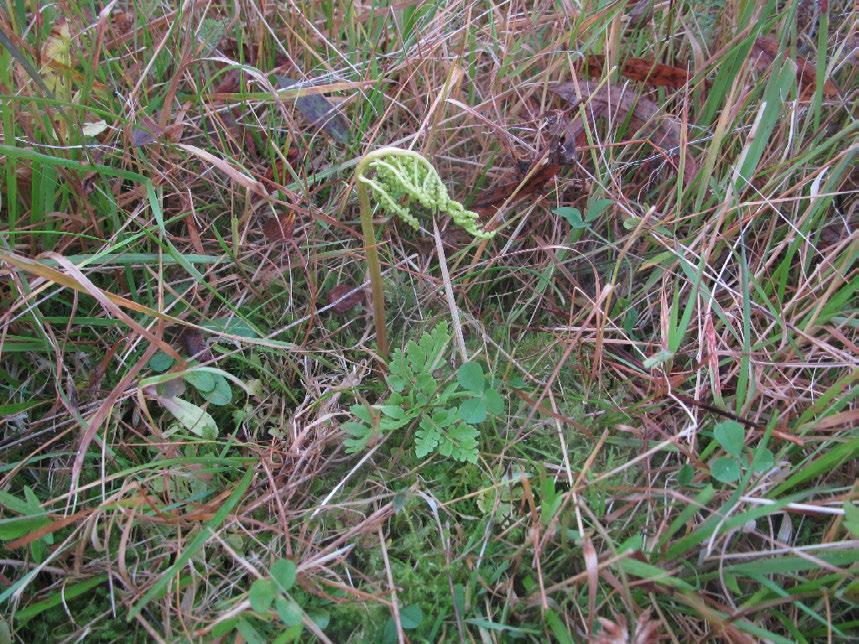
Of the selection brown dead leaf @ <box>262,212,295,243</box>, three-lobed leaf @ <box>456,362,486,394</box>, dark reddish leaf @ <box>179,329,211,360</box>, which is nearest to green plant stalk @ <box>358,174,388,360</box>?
three-lobed leaf @ <box>456,362,486,394</box>

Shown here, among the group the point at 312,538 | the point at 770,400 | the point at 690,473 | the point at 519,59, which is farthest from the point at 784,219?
the point at 312,538

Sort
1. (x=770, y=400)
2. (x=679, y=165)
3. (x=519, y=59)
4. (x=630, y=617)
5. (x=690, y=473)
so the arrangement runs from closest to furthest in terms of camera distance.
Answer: (x=630, y=617), (x=690, y=473), (x=770, y=400), (x=679, y=165), (x=519, y=59)

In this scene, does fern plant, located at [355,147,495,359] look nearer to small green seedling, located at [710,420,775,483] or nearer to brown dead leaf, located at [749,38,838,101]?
small green seedling, located at [710,420,775,483]

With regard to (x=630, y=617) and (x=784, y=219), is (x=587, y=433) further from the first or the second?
(x=784, y=219)

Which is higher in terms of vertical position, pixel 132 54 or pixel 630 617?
pixel 132 54

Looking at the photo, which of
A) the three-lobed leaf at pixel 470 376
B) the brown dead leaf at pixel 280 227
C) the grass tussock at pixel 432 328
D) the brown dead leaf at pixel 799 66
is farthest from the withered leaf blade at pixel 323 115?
the brown dead leaf at pixel 799 66

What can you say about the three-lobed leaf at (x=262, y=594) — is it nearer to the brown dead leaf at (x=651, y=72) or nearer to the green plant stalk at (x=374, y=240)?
the green plant stalk at (x=374, y=240)

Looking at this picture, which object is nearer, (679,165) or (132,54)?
(679,165)

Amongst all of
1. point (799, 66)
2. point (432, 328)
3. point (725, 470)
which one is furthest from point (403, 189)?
point (799, 66)
